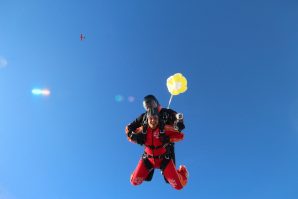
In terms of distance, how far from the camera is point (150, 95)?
9602 mm

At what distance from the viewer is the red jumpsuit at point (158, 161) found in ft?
32.4

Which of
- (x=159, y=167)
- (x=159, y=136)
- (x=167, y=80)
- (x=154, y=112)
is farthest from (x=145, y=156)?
(x=167, y=80)

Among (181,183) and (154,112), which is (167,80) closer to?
(154,112)

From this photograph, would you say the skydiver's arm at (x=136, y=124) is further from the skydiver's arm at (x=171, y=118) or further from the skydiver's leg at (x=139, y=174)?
the skydiver's leg at (x=139, y=174)

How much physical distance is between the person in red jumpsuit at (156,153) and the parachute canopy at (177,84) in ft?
2.68

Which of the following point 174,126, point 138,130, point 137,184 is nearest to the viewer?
point 174,126

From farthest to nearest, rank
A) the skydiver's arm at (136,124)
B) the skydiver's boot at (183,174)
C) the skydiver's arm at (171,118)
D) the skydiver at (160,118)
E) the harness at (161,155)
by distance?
the skydiver's boot at (183,174), the skydiver's arm at (136,124), the harness at (161,155), the skydiver's arm at (171,118), the skydiver at (160,118)

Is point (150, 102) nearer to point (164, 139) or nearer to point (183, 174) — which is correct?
point (164, 139)

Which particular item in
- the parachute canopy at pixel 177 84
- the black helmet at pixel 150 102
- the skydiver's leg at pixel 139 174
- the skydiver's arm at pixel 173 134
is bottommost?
the skydiver's leg at pixel 139 174

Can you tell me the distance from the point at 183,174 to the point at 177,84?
11.5ft

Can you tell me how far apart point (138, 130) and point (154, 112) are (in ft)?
3.26

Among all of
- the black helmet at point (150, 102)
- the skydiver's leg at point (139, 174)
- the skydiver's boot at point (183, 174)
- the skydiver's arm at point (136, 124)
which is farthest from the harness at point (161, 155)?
the skydiver's boot at point (183, 174)

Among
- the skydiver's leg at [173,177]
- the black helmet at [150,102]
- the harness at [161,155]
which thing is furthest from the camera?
the skydiver's leg at [173,177]

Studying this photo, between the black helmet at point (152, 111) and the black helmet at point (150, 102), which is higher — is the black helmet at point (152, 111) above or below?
below
